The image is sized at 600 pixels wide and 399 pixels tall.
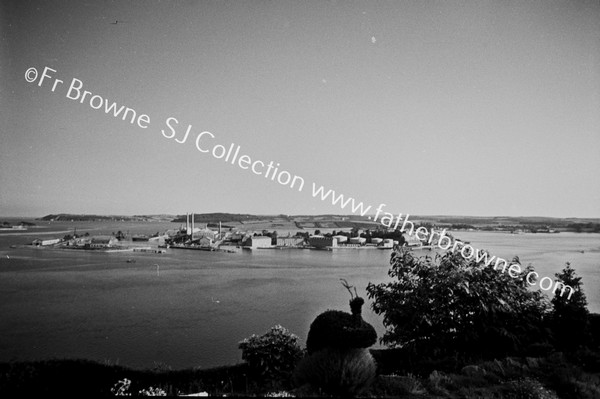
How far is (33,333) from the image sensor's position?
25.1 feet

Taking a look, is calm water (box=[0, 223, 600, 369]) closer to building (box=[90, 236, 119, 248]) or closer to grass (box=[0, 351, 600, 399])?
building (box=[90, 236, 119, 248])

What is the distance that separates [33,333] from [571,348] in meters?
10.7

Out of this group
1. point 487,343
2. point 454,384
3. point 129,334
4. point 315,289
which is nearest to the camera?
point 454,384

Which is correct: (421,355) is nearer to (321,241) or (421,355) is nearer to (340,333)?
(340,333)

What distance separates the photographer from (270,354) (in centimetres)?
515

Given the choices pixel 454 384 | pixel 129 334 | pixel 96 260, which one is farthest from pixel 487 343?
pixel 96 260

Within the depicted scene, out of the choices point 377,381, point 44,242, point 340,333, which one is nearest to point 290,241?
point 44,242

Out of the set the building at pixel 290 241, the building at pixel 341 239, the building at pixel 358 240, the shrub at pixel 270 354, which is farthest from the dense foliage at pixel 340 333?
the building at pixel 290 241

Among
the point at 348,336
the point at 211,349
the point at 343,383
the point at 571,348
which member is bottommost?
the point at 211,349

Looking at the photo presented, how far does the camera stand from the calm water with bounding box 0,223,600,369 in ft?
24.1

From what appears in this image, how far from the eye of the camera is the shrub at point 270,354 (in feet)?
16.8

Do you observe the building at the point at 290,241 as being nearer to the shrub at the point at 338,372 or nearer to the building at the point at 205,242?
the building at the point at 205,242

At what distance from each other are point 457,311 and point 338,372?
3.53 meters

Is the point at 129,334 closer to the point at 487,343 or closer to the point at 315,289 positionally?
the point at 315,289
